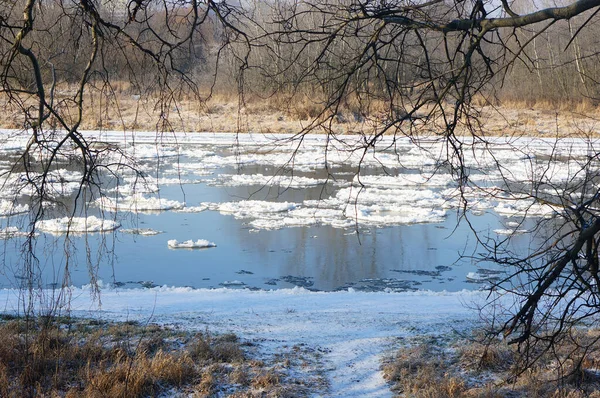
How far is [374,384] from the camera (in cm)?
518

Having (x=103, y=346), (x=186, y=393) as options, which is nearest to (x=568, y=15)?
(x=186, y=393)

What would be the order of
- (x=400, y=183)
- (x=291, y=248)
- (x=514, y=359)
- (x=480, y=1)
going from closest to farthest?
(x=480, y=1)
(x=514, y=359)
(x=291, y=248)
(x=400, y=183)

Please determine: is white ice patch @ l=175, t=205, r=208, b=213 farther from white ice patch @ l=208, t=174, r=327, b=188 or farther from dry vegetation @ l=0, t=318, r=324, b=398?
dry vegetation @ l=0, t=318, r=324, b=398

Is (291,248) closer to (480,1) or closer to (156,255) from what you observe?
(156,255)

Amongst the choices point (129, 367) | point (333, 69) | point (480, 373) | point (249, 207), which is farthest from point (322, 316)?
point (249, 207)

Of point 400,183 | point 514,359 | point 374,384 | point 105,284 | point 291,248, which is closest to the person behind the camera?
point 374,384

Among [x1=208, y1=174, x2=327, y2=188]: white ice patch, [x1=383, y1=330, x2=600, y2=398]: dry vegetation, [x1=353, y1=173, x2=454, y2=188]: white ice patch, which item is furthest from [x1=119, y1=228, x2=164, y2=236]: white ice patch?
[x1=383, y1=330, x2=600, y2=398]: dry vegetation

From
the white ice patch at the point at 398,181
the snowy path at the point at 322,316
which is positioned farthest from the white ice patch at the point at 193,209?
the snowy path at the point at 322,316

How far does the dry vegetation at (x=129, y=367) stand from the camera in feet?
15.6

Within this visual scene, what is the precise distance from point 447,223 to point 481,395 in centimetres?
844

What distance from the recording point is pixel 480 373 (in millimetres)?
5324

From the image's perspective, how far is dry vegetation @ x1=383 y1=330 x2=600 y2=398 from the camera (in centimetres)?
484

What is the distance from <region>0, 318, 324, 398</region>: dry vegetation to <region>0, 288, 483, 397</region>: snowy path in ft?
1.47

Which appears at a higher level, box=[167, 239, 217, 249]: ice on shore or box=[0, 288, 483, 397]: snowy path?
box=[167, 239, 217, 249]: ice on shore
